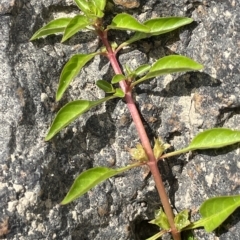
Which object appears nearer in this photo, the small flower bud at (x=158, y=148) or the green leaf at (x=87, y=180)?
the green leaf at (x=87, y=180)

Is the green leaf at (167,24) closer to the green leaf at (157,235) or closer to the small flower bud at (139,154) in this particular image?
the small flower bud at (139,154)

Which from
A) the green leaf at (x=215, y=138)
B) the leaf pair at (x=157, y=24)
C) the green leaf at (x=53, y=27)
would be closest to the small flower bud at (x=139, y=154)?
the green leaf at (x=215, y=138)

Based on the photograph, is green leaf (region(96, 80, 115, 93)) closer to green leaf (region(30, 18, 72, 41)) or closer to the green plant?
the green plant

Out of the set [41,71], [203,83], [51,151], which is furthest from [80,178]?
[203,83]

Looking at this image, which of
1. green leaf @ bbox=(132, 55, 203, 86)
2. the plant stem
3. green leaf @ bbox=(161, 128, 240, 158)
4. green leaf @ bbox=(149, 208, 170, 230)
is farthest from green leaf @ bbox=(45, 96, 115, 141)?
green leaf @ bbox=(149, 208, 170, 230)

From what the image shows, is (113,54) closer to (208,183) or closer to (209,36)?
(209,36)

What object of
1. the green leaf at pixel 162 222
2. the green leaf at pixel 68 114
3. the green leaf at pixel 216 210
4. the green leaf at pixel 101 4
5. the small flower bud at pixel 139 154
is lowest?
the green leaf at pixel 216 210

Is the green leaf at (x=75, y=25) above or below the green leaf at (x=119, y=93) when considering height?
above
